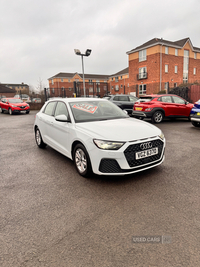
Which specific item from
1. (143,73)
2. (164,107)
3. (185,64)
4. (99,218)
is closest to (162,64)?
(143,73)

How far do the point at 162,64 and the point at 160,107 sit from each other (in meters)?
27.3

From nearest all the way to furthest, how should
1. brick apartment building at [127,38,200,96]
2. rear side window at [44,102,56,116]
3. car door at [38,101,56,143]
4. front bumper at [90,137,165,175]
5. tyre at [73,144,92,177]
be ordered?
1. front bumper at [90,137,165,175]
2. tyre at [73,144,92,177]
3. car door at [38,101,56,143]
4. rear side window at [44,102,56,116]
5. brick apartment building at [127,38,200,96]

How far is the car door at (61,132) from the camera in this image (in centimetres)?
417

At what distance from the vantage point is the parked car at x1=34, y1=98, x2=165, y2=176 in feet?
10.6

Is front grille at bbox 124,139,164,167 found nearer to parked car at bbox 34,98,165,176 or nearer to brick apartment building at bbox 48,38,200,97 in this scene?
parked car at bbox 34,98,165,176

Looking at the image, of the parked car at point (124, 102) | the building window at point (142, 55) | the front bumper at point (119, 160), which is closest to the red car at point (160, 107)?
the parked car at point (124, 102)

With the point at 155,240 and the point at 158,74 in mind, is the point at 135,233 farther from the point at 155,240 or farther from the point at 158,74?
the point at 158,74

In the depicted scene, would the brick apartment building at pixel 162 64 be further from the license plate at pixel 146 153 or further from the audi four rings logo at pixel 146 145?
the audi four rings logo at pixel 146 145

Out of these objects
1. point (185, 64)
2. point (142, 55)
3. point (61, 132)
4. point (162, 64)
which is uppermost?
point (142, 55)

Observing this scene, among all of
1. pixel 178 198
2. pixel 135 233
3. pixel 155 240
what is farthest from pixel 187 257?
pixel 178 198

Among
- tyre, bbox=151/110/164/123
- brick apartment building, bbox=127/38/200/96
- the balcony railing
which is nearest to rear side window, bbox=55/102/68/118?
tyre, bbox=151/110/164/123

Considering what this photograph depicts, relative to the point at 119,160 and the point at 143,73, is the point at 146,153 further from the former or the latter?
the point at 143,73

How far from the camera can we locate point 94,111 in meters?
4.52

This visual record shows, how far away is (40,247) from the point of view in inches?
82.4
